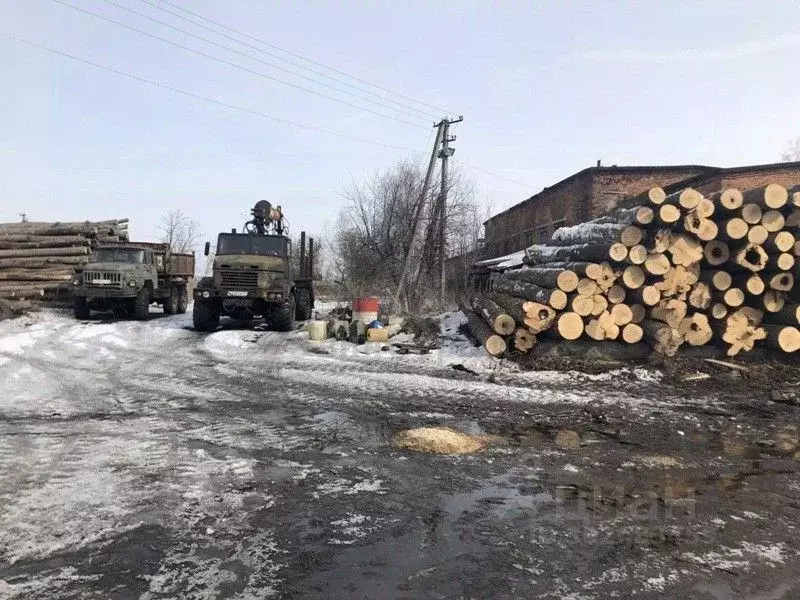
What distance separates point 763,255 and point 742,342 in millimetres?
1552

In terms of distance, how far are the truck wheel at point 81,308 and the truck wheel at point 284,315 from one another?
561 centimetres

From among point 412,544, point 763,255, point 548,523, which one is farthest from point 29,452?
point 763,255

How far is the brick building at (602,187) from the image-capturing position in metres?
20.4

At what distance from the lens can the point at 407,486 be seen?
430 cm

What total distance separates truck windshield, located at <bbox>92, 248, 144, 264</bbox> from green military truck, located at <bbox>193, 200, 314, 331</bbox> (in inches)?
94.8

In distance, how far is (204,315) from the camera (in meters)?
14.1

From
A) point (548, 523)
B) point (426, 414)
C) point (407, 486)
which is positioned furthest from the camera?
point (426, 414)

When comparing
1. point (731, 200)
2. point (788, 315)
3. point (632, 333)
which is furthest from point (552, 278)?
point (788, 315)

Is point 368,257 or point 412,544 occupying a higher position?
point 368,257

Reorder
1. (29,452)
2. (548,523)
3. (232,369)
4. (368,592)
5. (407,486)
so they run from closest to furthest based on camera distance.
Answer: (368,592)
(548,523)
(407,486)
(29,452)
(232,369)

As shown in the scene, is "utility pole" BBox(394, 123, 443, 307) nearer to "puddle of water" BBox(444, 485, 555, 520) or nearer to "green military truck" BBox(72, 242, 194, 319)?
"green military truck" BBox(72, 242, 194, 319)

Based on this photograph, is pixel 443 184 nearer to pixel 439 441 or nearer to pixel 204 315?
pixel 204 315

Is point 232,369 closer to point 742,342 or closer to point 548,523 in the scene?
point 548,523

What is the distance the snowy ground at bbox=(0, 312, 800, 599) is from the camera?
297cm
